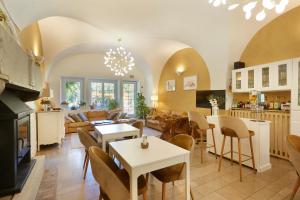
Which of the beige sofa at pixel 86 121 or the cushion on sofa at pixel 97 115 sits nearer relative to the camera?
the beige sofa at pixel 86 121

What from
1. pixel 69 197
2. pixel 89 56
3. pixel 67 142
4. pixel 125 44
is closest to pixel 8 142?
pixel 69 197

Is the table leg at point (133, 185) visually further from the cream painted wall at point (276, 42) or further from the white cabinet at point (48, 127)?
the cream painted wall at point (276, 42)

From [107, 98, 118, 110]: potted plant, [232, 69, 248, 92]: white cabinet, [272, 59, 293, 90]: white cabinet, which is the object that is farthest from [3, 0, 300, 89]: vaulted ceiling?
[107, 98, 118, 110]: potted plant

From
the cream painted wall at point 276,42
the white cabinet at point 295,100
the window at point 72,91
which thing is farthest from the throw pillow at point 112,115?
the white cabinet at point 295,100

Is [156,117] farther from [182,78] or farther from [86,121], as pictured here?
[86,121]

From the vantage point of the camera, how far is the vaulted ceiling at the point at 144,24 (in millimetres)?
2762

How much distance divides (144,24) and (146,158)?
3.10 meters

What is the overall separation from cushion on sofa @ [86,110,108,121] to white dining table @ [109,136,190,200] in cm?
520

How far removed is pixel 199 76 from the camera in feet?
18.3

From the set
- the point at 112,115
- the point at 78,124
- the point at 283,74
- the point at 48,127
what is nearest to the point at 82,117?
the point at 78,124

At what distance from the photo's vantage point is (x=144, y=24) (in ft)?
11.9

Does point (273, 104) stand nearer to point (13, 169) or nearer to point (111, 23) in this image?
point (111, 23)

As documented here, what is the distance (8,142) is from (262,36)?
5202 millimetres

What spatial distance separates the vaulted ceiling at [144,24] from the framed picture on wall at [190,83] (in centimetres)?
116
